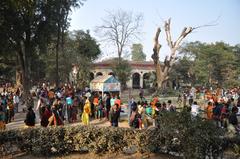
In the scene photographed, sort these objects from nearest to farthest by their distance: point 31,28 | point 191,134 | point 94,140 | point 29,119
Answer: point 191,134 → point 94,140 → point 29,119 → point 31,28

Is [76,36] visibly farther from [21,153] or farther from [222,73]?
[21,153]

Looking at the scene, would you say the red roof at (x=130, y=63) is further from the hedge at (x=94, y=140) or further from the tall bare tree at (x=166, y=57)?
the hedge at (x=94, y=140)

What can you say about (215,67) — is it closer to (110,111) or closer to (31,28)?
(31,28)

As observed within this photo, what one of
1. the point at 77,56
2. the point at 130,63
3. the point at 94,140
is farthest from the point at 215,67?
the point at 94,140

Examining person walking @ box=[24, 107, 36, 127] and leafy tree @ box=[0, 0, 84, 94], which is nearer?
person walking @ box=[24, 107, 36, 127]

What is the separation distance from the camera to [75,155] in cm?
1011

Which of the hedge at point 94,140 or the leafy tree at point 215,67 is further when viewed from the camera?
the leafy tree at point 215,67

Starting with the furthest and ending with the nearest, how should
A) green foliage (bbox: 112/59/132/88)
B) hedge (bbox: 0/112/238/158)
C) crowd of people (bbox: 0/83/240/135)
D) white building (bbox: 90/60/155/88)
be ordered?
white building (bbox: 90/60/155/88) → green foliage (bbox: 112/59/132/88) → crowd of people (bbox: 0/83/240/135) → hedge (bbox: 0/112/238/158)

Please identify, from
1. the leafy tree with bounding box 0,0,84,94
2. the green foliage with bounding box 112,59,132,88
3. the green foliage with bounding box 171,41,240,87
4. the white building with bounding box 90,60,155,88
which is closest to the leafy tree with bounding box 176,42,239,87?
the green foliage with bounding box 171,41,240,87

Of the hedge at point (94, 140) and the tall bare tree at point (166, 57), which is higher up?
the tall bare tree at point (166, 57)

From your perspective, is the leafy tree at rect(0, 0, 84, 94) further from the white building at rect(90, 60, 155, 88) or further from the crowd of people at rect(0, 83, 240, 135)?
the white building at rect(90, 60, 155, 88)

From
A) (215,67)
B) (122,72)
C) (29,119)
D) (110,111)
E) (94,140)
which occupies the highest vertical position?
(215,67)

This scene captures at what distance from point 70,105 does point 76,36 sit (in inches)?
1285

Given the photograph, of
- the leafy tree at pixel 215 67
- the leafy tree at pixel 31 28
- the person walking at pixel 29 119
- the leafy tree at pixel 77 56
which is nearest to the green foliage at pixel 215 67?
the leafy tree at pixel 215 67
